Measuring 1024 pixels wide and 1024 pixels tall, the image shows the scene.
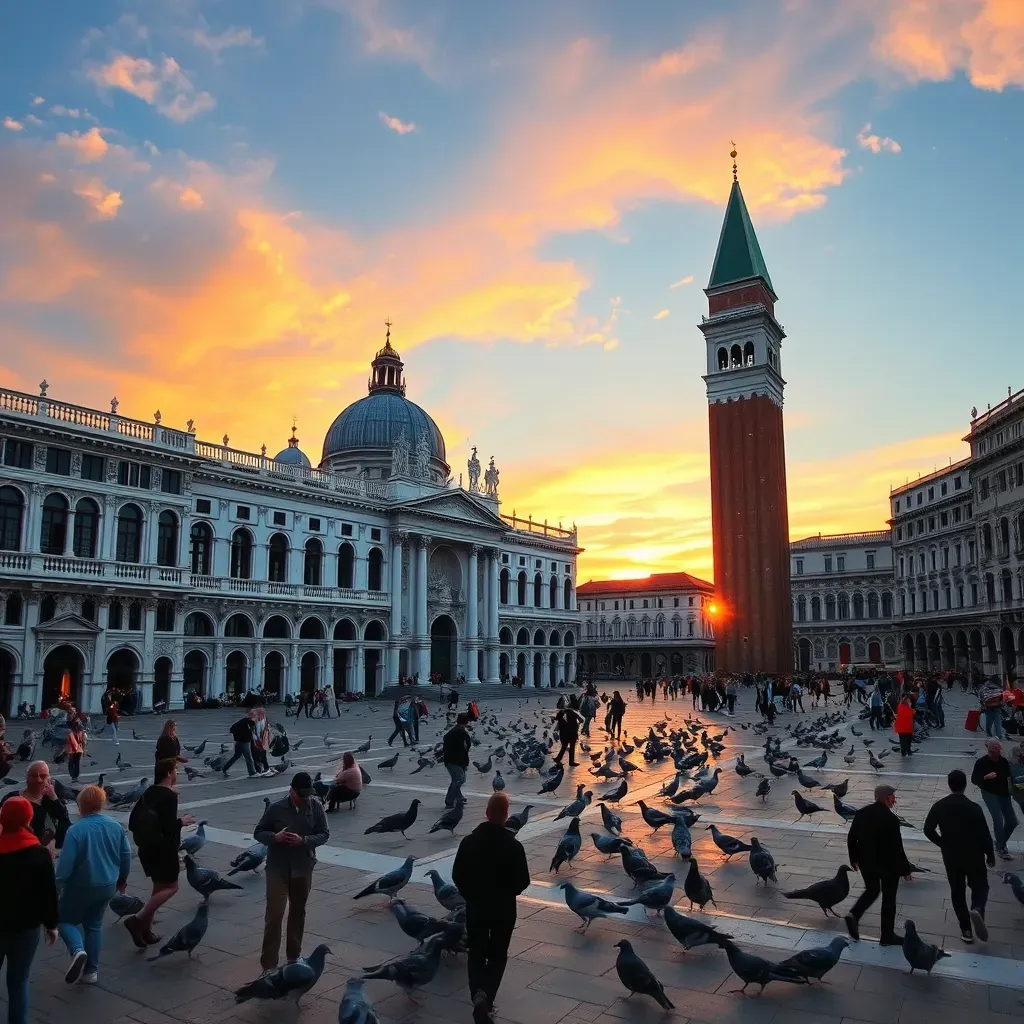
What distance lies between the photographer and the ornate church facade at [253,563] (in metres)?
41.6

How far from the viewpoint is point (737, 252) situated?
8031 centimetres

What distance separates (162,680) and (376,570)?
770 inches

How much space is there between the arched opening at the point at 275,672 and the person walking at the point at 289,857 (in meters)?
49.7

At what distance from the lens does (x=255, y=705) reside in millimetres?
19031

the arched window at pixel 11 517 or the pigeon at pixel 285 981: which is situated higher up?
the arched window at pixel 11 517

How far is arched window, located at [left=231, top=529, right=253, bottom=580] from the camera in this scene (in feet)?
177

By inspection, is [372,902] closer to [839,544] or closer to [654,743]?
[654,743]

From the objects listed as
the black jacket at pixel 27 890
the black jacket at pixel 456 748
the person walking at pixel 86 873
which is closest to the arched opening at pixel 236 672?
the black jacket at pixel 456 748

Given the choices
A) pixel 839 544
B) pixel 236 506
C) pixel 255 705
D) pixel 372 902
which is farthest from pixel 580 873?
pixel 839 544

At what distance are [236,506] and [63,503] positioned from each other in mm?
11823

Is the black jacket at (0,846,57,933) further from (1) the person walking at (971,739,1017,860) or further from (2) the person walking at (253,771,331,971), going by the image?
(1) the person walking at (971,739,1017,860)

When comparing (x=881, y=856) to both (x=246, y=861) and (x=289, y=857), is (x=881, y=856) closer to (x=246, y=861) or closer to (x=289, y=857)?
(x=289, y=857)

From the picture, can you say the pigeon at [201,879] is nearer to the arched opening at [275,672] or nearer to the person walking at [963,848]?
the person walking at [963,848]

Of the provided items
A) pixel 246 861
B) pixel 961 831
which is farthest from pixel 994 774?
pixel 246 861
